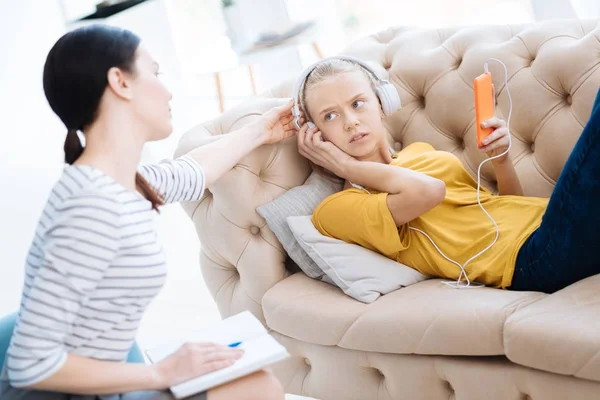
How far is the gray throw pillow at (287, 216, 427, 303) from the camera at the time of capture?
5.65 ft

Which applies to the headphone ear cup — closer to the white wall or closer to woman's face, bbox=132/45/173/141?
woman's face, bbox=132/45/173/141

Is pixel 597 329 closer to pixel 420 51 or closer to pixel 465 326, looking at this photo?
pixel 465 326

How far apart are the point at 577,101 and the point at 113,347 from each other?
1.40 meters

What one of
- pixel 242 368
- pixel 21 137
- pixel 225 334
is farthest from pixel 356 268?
pixel 21 137

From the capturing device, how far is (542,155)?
1954 mm

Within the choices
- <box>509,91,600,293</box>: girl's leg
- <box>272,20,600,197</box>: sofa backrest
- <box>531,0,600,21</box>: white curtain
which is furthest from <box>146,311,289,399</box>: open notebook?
<box>531,0,600,21</box>: white curtain

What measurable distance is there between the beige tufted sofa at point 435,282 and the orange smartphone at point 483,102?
22 centimetres

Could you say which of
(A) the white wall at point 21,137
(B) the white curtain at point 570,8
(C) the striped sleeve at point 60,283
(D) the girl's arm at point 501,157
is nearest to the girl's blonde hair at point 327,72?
(D) the girl's arm at point 501,157

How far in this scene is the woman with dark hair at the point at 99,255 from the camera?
108cm

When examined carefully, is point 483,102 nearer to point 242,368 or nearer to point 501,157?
point 501,157

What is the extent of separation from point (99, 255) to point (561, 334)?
2.95 feet

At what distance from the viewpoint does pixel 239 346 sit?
4.29ft

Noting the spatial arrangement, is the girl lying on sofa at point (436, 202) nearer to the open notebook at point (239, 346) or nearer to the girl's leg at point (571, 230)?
the girl's leg at point (571, 230)

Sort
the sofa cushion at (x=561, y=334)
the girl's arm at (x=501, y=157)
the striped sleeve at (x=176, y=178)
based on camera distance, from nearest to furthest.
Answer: the sofa cushion at (x=561, y=334) → the striped sleeve at (x=176, y=178) → the girl's arm at (x=501, y=157)
